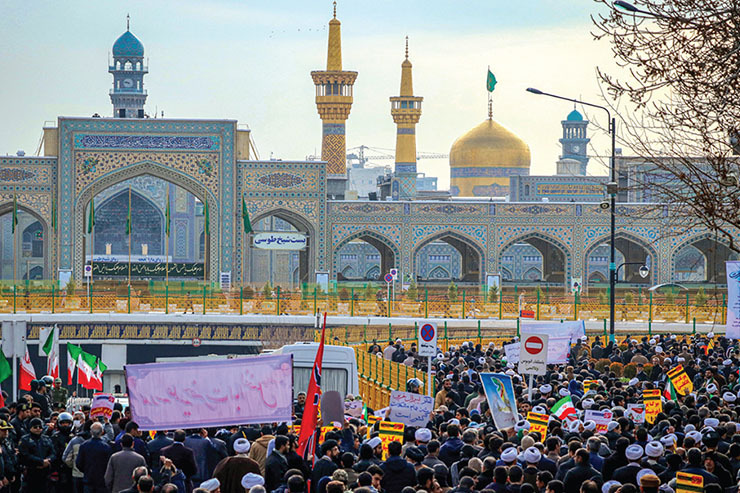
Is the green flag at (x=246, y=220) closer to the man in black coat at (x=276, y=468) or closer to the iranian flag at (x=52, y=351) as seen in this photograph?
the iranian flag at (x=52, y=351)

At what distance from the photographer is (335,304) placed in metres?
30.3

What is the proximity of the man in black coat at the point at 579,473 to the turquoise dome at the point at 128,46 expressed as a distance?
5577 cm

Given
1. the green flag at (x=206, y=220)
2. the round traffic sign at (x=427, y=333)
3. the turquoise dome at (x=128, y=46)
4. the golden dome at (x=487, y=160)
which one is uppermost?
the turquoise dome at (x=128, y=46)

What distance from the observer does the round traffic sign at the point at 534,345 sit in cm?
1464

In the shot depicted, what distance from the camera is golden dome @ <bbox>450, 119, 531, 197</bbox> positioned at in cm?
5659

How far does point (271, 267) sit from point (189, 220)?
15.0 feet

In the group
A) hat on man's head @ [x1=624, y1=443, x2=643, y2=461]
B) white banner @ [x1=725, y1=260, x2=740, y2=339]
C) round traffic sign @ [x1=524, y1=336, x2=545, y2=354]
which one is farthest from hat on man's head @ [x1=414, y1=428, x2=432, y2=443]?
white banner @ [x1=725, y1=260, x2=740, y2=339]

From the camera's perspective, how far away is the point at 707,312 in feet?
96.4

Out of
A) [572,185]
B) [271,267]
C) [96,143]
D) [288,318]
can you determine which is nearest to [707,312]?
[288,318]

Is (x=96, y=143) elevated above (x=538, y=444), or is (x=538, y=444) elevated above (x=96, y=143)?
(x=96, y=143)

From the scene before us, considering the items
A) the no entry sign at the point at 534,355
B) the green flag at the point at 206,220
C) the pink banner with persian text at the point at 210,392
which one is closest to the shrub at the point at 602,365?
the no entry sign at the point at 534,355

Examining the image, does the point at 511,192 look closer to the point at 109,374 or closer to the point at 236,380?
the point at 109,374

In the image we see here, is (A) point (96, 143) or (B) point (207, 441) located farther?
(A) point (96, 143)

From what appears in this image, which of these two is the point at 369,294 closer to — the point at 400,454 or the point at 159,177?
the point at 159,177
